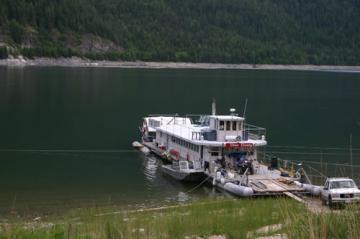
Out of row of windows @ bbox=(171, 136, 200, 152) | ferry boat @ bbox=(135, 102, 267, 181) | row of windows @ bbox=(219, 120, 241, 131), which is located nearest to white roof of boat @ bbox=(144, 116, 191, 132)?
row of windows @ bbox=(171, 136, 200, 152)

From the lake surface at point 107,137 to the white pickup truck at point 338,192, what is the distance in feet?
31.0

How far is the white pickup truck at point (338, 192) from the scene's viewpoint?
31234mm

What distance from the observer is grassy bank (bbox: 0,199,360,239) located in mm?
13984

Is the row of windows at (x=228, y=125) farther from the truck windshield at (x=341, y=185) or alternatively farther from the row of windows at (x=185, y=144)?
the truck windshield at (x=341, y=185)

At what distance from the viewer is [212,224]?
22.9m

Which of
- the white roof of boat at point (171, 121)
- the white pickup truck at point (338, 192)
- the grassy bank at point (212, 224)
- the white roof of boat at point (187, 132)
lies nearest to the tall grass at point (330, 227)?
the grassy bank at point (212, 224)

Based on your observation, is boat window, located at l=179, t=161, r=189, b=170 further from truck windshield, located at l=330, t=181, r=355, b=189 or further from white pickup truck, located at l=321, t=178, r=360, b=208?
truck windshield, located at l=330, t=181, r=355, b=189

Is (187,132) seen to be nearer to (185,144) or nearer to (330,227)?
(185,144)

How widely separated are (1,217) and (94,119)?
4567 cm

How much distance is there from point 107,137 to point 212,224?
41.9m

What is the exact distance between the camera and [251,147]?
44500 mm

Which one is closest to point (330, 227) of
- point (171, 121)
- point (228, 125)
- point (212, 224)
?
point (212, 224)

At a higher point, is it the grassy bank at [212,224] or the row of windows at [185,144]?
the grassy bank at [212,224]

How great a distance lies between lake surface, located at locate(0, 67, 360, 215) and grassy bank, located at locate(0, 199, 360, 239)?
744 centimetres
